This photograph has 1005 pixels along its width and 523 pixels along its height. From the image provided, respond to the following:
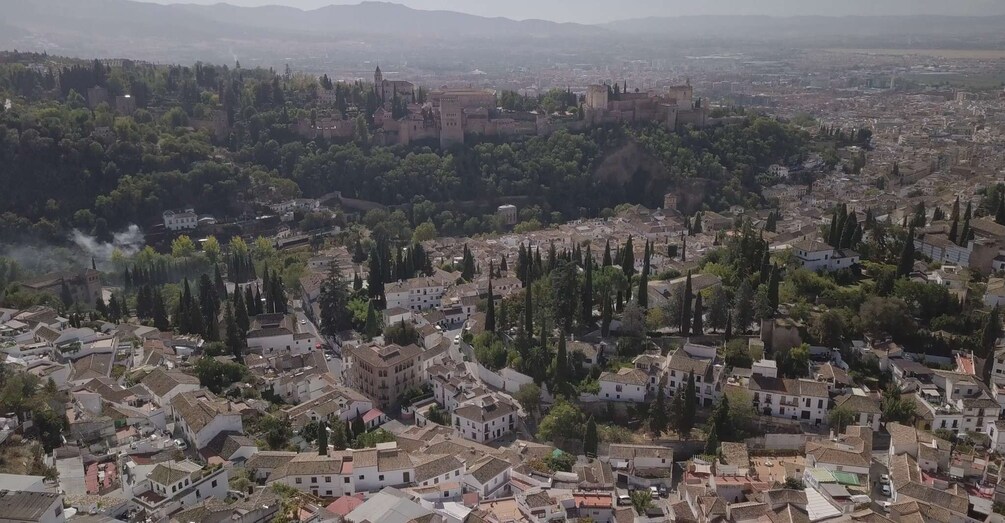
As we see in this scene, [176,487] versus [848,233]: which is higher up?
[848,233]

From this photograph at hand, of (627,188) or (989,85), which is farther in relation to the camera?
(989,85)

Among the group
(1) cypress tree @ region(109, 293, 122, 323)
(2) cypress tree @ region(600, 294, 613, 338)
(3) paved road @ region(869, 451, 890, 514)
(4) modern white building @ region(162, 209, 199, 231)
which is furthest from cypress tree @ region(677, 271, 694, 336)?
(4) modern white building @ region(162, 209, 199, 231)

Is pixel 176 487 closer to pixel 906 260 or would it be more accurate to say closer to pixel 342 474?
pixel 342 474

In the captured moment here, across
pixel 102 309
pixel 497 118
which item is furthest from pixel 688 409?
pixel 497 118

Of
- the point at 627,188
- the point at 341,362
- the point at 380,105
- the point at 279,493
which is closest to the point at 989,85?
the point at 627,188

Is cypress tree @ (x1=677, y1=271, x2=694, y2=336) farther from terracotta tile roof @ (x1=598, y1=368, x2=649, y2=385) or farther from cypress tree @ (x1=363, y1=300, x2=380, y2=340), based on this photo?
cypress tree @ (x1=363, y1=300, x2=380, y2=340)

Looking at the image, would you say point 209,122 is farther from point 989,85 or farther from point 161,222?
point 989,85
